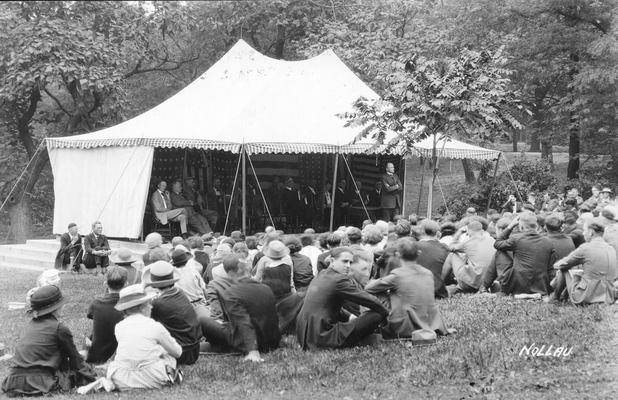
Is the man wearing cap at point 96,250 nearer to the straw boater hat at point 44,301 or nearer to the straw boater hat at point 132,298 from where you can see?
the straw boater hat at point 44,301

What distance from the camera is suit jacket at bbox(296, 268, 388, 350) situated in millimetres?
6980

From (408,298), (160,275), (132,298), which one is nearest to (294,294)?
(408,298)

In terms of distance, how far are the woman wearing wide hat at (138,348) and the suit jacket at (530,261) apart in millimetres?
4911

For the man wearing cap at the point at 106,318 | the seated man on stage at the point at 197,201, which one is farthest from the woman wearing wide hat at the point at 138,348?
the seated man on stage at the point at 197,201

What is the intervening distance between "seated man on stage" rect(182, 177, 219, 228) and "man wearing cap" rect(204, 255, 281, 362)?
403 inches

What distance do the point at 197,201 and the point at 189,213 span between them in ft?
3.21

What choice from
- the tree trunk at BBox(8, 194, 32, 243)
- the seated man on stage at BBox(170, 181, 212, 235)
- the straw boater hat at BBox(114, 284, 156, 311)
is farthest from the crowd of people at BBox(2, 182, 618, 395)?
the tree trunk at BBox(8, 194, 32, 243)

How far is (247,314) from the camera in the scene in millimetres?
7203

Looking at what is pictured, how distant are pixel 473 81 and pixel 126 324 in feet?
28.6

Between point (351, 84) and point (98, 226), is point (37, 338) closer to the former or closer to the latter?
point (98, 226)

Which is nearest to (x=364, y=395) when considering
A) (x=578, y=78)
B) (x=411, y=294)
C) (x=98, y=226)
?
(x=411, y=294)
